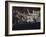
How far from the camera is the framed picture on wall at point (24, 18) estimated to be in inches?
60.2

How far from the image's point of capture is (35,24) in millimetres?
1622

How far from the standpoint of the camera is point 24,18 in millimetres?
1585

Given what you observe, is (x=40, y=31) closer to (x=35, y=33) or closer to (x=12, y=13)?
(x=35, y=33)

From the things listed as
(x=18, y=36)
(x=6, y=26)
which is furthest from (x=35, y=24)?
(x=6, y=26)

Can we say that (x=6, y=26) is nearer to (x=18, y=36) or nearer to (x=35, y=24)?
(x=18, y=36)

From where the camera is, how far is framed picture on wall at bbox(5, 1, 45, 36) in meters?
1.53

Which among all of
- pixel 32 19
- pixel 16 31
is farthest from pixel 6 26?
pixel 32 19

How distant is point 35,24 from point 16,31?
1.14 feet

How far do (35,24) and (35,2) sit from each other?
376mm

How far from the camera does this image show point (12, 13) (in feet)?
5.06

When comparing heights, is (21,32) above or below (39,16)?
below
